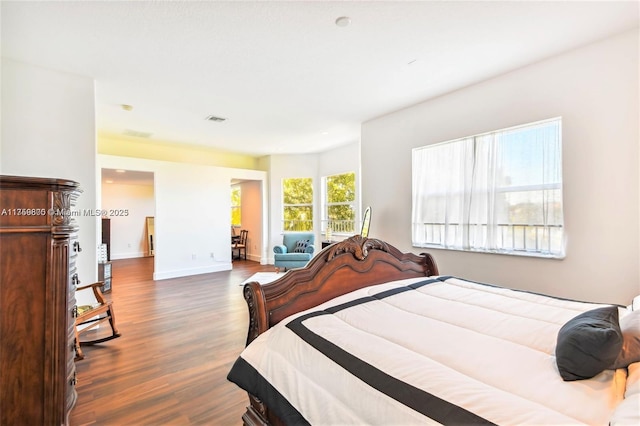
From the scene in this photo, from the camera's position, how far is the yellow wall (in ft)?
19.4

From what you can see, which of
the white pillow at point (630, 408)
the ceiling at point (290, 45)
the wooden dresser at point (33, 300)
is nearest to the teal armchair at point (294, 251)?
the ceiling at point (290, 45)

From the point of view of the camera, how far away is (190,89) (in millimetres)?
3516

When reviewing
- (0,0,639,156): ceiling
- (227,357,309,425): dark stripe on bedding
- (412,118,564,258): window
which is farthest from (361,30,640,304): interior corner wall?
(227,357,309,425): dark stripe on bedding

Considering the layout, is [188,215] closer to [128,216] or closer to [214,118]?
[214,118]

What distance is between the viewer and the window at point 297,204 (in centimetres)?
751

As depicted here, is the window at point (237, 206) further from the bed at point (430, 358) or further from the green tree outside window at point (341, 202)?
the bed at point (430, 358)

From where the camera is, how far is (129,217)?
888cm

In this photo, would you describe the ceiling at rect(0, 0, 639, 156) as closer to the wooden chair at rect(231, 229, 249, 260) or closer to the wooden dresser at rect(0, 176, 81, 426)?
the wooden dresser at rect(0, 176, 81, 426)

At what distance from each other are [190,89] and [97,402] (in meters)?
3.20

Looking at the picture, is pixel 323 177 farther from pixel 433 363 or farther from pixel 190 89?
pixel 433 363

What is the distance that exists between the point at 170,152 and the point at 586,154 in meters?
7.22

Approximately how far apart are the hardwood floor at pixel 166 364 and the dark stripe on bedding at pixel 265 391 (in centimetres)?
61

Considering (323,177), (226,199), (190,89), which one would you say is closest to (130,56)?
(190,89)

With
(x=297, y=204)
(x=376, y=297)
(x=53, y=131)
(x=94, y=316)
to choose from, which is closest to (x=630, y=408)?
(x=376, y=297)
